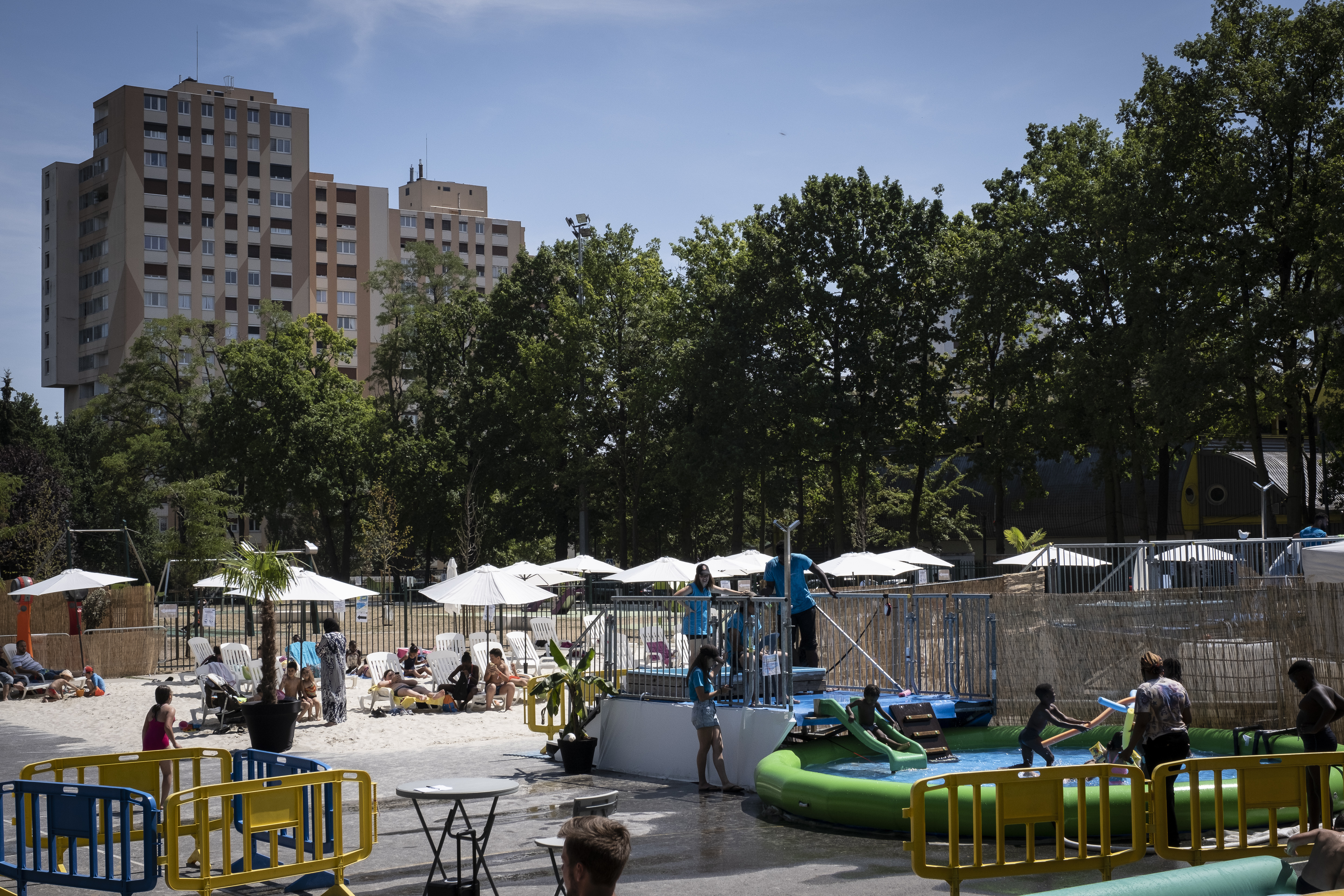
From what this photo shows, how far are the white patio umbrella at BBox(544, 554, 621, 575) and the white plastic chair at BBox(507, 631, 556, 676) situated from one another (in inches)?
85.7

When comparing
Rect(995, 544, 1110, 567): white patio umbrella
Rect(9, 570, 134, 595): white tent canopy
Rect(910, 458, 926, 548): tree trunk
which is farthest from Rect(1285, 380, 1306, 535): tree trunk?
Rect(9, 570, 134, 595): white tent canopy

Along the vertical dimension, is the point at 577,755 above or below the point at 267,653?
below

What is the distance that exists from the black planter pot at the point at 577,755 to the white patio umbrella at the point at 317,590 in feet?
24.6

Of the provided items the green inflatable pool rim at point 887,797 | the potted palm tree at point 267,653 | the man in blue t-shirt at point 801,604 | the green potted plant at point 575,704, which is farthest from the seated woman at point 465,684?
the green inflatable pool rim at point 887,797

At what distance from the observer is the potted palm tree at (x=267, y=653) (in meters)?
16.5

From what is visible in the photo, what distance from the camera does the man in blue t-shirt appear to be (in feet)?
53.1

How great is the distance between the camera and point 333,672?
20.0 metres

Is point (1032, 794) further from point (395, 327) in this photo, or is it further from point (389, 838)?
point (395, 327)

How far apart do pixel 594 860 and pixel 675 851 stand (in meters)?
6.96

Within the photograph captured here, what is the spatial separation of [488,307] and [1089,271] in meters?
33.4

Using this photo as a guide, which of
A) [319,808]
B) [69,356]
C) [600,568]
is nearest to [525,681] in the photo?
[600,568]

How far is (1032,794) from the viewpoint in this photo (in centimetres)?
808

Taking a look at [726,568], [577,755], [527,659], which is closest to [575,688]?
[577,755]

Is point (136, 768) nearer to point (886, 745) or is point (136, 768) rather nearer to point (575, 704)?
point (575, 704)
